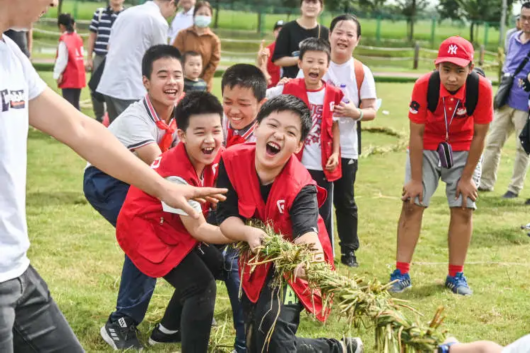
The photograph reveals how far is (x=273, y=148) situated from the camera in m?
4.20

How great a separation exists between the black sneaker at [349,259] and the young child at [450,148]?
1.83 feet

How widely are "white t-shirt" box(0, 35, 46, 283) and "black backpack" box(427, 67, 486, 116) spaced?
373 centimetres

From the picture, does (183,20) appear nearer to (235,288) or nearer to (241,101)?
(241,101)

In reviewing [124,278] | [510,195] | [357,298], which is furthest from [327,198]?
[510,195]

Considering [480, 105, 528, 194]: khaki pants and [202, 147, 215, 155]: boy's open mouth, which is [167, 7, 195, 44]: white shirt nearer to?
[480, 105, 528, 194]: khaki pants

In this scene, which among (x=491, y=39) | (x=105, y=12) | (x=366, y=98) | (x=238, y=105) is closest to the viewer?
(x=238, y=105)

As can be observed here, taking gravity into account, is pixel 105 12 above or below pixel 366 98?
above

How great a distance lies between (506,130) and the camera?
966 centimetres

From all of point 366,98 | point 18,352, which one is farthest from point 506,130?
point 18,352

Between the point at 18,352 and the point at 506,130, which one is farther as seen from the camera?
the point at 506,130

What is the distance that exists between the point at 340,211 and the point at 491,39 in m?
43.6

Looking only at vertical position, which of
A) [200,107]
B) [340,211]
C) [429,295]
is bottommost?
[429,295]

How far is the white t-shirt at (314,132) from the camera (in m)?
6.20

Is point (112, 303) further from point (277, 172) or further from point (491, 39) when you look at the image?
point (491, 39)
